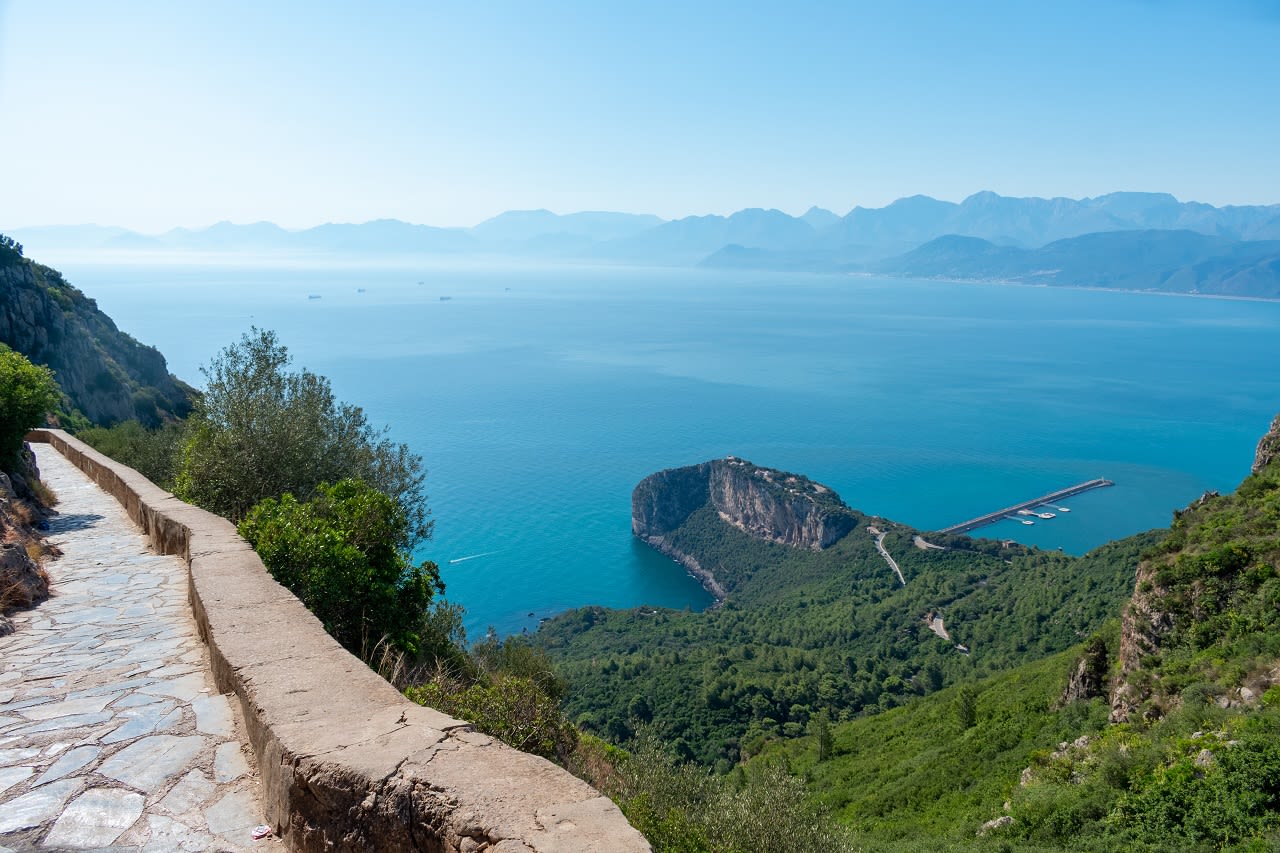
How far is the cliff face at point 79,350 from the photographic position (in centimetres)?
4966

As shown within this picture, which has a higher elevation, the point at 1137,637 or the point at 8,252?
the point at 8,252

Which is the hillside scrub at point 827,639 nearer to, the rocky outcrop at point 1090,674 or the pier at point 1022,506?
the pier at point 1022,506

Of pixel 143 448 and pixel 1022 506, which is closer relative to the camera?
pixel 143 448

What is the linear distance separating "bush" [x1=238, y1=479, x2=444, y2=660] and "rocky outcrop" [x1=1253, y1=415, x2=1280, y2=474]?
31.1 metres

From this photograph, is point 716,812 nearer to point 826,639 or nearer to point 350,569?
point 350,569

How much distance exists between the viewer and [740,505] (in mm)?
85125

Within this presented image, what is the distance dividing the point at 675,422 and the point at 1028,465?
4732 centimetres

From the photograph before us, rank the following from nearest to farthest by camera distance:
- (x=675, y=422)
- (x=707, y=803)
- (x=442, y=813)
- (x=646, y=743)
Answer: (x=442, y=813) < (x=707, y=803) < (x=646, y=743) < (x=675, y=422)

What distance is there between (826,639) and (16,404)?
5232 cm

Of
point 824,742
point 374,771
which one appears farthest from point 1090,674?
point 374,771

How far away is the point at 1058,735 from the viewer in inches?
844

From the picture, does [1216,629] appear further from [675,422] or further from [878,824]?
[675,422]

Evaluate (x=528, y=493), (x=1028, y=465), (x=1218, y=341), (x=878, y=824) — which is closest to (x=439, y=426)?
(x=528, y=493)

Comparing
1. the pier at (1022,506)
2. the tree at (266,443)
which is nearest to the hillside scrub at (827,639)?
the pier at (1022,506)
